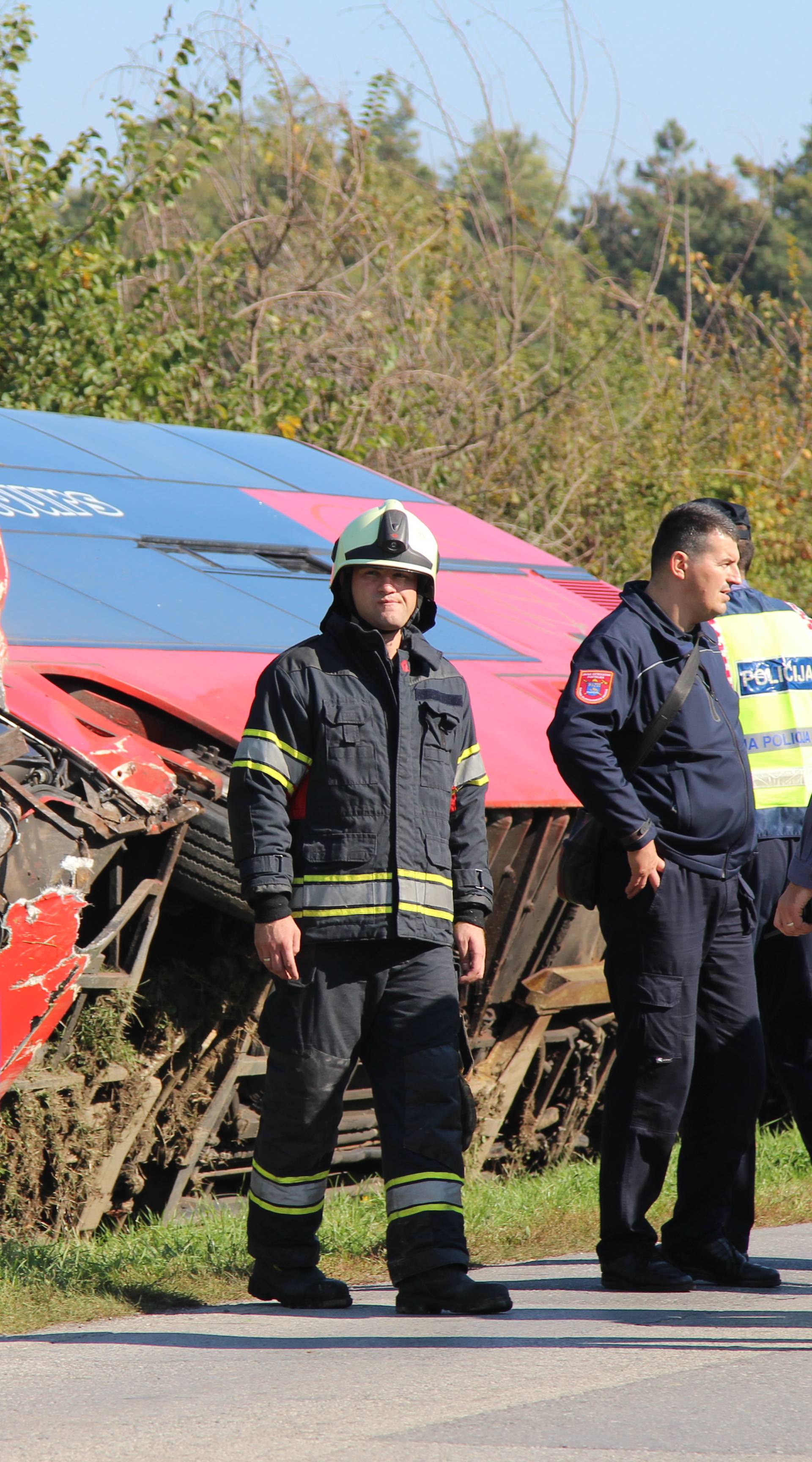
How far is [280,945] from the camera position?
389cm

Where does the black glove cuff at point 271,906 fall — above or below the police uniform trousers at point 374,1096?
above

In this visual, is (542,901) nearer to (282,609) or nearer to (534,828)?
(534,828)

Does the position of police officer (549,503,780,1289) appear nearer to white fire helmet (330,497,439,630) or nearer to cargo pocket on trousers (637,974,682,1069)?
cargo pocket on trousers (637,974,682,1069)

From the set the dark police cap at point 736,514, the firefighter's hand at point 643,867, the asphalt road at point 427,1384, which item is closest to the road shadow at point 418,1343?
the asphalt road at point 427,1384

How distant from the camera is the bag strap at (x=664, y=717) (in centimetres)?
424

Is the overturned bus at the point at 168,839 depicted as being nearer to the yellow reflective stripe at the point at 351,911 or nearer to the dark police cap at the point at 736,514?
the yellow reflective stripe at the point at 351,911

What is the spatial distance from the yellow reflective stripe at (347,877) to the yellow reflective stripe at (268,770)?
0.21m

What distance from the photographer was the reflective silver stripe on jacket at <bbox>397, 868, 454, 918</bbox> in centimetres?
400

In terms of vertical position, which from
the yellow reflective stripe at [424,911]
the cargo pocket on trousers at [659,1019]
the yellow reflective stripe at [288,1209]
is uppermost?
the yellow reflective stripe at [424,911]

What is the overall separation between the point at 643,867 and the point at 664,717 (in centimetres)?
39

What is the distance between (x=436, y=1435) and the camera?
2902 millimetres

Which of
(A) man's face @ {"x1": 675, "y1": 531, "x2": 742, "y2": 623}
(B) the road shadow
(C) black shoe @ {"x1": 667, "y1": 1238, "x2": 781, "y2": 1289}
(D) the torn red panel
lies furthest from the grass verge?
(A) man's face @ {"x1": 675, "y1": 531, "x2": 742, "y2": 623}

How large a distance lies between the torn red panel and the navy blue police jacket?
1.32 metres

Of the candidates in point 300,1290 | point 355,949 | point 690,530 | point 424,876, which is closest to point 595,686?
point 690,530
